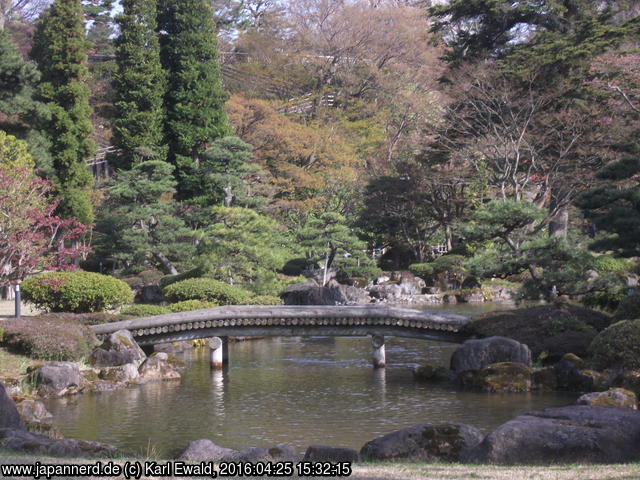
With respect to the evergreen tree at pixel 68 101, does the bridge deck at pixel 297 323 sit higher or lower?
lower

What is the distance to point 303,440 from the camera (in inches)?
452

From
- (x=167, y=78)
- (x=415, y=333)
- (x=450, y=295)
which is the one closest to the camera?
(x=415, y=333)

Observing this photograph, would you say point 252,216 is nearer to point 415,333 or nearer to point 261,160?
point 415,333

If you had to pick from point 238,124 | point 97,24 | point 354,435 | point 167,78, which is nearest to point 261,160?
point 238,124

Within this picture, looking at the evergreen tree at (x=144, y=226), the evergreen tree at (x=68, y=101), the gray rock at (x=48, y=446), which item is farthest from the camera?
the evergreen tree at (x=68, y=101)

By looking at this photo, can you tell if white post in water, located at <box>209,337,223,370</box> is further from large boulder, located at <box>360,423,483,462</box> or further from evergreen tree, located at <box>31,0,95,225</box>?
evergreen tree, located at <box>31,0,95,225</box>

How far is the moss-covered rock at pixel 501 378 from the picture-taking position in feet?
48.5

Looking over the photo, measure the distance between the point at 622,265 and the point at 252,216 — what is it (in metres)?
13.2

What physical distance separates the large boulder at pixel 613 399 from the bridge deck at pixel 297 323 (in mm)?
5702

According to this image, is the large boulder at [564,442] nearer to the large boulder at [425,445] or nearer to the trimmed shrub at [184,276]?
the large boulder at [425,445]

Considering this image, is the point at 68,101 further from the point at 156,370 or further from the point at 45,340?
the point at 156,370

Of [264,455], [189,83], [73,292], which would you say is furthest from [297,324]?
[189,83]

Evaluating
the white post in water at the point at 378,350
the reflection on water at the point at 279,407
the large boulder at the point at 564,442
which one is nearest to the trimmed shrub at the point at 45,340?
the reflection on water at the point at 279,407

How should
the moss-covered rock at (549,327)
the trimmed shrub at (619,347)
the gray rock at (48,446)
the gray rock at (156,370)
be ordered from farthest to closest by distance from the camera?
the gray rock at (156,370), the moss-covered rock at (549,327), the trimmed shrub at (619,347), the gray rock at (48,446)
